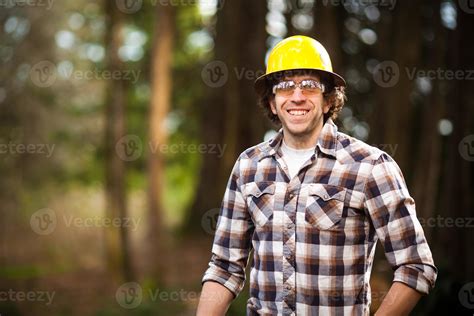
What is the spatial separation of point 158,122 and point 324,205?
40.7 ft

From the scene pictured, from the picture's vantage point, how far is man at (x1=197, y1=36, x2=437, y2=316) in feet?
9.44

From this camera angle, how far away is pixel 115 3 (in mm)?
16062

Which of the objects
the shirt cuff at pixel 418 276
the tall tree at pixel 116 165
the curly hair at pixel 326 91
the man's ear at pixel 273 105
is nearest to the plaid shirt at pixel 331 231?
the shirt cuff at pixel 418 276

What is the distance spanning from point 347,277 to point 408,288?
1.05 feet

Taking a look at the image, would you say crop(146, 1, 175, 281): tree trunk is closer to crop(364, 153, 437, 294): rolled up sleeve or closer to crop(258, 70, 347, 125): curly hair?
crop(258, 70, 347, 125): curly hair

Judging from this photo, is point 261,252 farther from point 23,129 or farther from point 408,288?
point 23,129

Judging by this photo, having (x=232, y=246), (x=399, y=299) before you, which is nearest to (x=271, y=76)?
(x=232, y=246)

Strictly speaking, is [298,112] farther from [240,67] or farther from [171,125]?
[171,125]

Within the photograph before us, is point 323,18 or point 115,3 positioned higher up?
point 115,3

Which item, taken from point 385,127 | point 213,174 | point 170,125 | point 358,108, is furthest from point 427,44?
point 170,125

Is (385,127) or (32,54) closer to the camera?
(385,127)

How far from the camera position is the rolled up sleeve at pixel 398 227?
2.79 m

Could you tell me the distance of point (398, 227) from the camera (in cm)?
285

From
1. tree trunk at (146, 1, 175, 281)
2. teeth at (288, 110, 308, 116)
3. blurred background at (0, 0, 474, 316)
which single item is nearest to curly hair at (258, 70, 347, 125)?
teeth at (288, 110, 308, 116)
